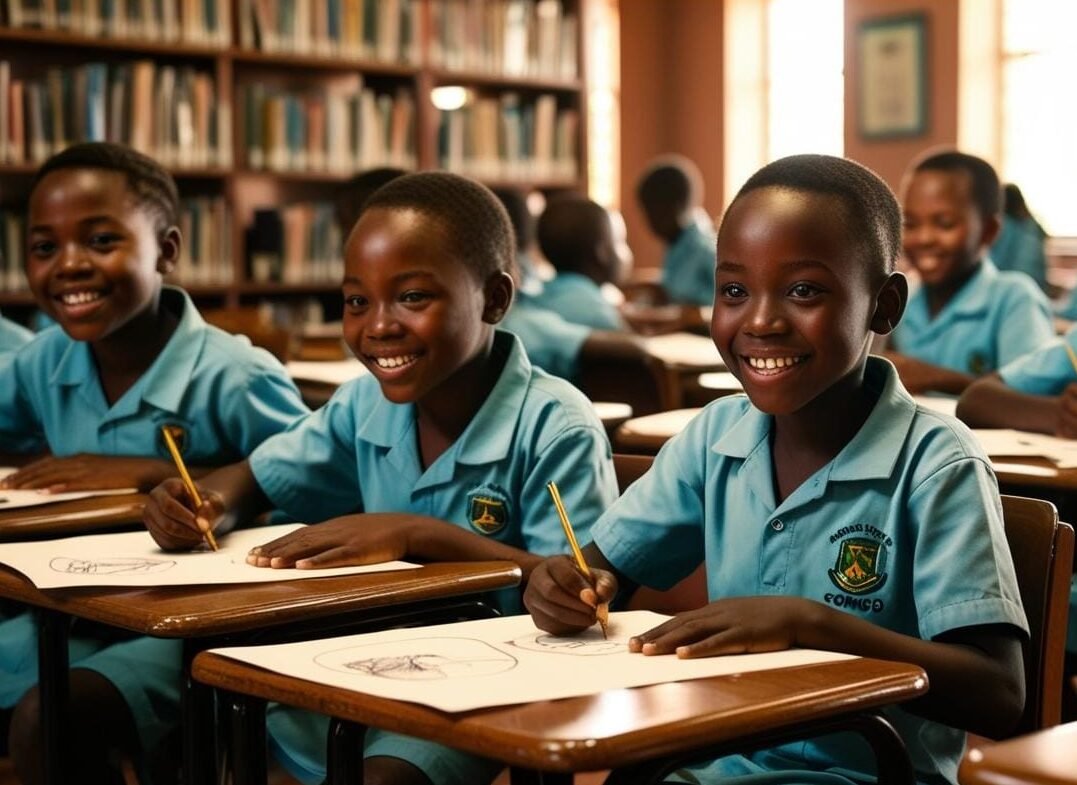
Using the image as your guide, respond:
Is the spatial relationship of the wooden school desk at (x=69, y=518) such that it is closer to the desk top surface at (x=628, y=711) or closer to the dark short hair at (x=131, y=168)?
the dark short hair at (x=131, y=168)

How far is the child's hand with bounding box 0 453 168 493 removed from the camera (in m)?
2.17

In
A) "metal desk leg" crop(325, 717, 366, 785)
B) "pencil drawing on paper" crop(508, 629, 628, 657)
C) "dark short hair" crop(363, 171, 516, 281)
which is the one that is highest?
"dark short hair" crop(363, 171, 516, 281)

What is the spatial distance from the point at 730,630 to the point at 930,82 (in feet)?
22.9

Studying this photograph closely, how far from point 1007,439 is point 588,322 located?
7.95 feet

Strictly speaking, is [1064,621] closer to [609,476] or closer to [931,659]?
[931,659]

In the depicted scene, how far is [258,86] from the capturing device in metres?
5.95

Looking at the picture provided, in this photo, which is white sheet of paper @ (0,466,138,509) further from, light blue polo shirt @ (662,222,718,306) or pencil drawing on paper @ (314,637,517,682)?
light blue polo shirt @ (662,222,718,306)

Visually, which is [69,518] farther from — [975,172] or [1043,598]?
[975,172]

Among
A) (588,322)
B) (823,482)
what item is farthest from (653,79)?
(823,482)

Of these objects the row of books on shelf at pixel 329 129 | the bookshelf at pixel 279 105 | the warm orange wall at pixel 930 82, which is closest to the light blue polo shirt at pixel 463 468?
the bookshelf at pixel 279 105

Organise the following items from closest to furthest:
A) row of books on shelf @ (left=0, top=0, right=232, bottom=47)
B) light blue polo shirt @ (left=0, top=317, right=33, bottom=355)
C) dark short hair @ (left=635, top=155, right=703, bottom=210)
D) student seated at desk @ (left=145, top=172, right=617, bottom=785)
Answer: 1. student seated at desk @ (left=145, top=172, right=617, bottom=785)
2. light blue polo shirt @ (left=0, top=317, right=33, bottom=355)
3. row of books on shelf @ (left=0, top=0, right=232, bottom=47)
4. dark short hair @ (left=635, top=155, right=703, bottom=210)

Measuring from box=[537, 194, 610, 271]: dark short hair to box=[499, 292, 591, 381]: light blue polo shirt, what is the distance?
1222mm

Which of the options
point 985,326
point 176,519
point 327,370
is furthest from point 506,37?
point 176,519

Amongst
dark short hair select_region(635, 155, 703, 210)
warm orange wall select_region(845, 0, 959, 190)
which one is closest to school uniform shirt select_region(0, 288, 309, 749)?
dark short hair select_region(635, 155, 703, 210)
